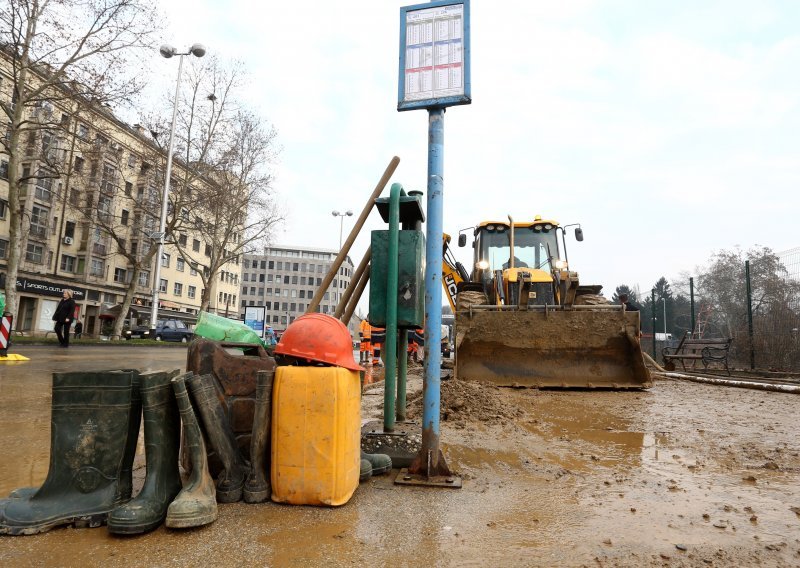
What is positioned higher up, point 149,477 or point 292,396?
point 292,396

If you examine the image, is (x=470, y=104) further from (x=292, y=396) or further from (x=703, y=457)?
(x=703, y=457)

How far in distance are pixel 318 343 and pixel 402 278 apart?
0.84 m

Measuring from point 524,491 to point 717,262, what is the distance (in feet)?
156

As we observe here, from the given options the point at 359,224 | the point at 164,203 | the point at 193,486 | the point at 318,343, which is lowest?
the point at 193,486

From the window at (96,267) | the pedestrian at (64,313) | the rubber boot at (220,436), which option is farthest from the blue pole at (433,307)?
the window at (96,267)

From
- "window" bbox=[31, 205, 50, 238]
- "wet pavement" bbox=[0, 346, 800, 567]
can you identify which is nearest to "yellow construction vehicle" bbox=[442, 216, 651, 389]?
"wet pavement" bbox=[0, 346, 800, 567]

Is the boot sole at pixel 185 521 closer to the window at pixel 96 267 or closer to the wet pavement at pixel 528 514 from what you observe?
the wet pavement at pixel 528 514

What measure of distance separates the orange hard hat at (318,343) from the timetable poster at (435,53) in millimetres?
1561

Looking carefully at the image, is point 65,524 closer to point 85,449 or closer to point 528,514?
point 85,449

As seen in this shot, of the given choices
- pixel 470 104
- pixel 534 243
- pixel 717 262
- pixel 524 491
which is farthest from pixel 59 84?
pixel 717 262

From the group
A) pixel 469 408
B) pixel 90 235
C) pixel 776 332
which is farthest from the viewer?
pixel 90 235

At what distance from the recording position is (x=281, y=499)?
2.35 m

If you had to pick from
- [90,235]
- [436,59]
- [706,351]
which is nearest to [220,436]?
[436,59]

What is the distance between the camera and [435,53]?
10.2 ft
